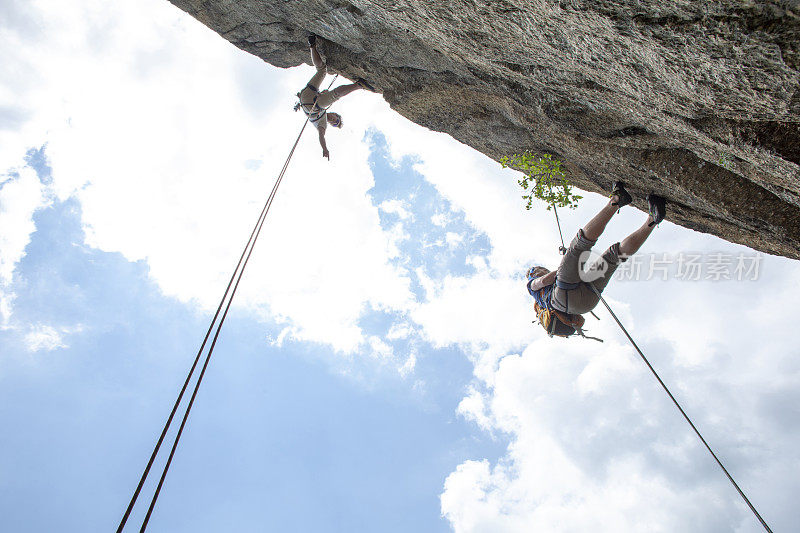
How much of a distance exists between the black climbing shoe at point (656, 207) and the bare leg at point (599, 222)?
463 mm

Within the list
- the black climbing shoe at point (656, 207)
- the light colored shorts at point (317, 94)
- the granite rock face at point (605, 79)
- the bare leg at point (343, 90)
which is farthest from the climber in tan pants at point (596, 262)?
the light colored shorts at point (317, 94)

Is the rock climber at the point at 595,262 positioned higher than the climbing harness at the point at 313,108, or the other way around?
the climbing harness at the point at 313,108

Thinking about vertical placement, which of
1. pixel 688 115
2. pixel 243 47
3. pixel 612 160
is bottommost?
pixel 688 115

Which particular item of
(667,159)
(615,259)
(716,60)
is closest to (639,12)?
(716,60)

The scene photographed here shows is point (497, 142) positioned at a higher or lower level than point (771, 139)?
higher

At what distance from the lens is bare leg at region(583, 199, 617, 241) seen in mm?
4926

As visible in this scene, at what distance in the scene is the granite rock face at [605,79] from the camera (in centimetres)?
219

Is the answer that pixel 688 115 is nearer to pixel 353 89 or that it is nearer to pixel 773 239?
pixel 773 239

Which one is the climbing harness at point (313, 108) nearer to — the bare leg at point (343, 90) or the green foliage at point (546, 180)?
the bare leg at point (343, 90)

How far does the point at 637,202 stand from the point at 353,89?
15.8 feet

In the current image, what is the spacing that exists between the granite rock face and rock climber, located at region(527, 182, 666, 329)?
0.30 m

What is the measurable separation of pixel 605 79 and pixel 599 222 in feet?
6.98

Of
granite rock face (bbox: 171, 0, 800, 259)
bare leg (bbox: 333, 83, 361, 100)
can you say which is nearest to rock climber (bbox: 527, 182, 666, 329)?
granite rock face (bbox: 171, 0, 800, 259)

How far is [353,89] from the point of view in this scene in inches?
276
